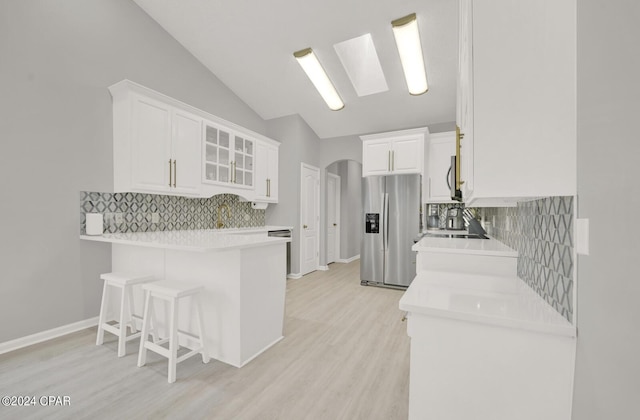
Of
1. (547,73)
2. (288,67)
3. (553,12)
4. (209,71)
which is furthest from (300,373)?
(209,71)

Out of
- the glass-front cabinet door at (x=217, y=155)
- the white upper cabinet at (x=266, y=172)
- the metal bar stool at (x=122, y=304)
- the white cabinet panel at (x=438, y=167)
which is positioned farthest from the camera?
the white upper cabinet at (x=266, y=172)

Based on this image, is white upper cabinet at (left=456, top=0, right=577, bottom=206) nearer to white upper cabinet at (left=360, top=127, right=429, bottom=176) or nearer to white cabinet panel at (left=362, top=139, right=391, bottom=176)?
white upper cabinet at (left=360, top=127, right=429, bottom=176)

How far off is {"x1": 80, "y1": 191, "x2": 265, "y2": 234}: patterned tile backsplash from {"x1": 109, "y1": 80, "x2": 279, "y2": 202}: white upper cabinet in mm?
215

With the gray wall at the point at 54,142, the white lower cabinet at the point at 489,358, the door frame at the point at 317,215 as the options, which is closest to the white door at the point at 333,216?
the door frame at the point at 317,215

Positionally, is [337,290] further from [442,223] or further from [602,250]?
[602,250]

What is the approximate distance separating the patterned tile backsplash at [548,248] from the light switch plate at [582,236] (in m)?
0.06

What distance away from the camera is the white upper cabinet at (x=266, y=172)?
4469 millimetres

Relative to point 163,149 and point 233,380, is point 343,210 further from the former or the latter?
point 233,380

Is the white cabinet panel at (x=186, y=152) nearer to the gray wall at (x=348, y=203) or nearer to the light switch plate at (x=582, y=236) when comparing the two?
the light switch plate at (x=582, y=236)

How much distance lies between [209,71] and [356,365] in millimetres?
4233

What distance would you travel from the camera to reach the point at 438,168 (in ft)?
13.8

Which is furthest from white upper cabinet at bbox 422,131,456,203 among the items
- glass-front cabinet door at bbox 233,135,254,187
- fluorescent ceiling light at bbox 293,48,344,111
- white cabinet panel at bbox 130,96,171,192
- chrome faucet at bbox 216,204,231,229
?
white cabinet panel at bbox 130,96,171,192

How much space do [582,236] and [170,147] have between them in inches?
136

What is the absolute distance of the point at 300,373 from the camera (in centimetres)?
190
